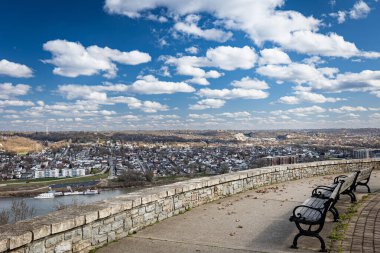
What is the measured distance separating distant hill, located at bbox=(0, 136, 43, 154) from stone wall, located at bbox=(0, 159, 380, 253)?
126792 mm

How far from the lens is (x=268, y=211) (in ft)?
22.9

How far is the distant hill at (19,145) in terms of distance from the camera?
12375 centimetres

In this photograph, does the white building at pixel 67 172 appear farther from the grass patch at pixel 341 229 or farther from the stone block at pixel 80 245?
the stone block at pixel 80 245

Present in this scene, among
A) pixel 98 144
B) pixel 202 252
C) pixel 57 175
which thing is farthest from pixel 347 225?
pixel 98 144

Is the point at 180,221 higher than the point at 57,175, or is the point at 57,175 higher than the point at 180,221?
the point at 180,221

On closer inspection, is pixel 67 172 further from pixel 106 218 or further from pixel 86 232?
pixel 86 232

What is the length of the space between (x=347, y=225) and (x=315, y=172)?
752 cm

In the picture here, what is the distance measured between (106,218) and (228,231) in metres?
1.82

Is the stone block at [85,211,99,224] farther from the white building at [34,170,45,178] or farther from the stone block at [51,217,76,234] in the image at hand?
the white building at [34,170,45,178]

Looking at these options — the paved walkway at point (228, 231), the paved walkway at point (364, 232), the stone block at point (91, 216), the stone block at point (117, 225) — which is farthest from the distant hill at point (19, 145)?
the paved walkway at point (364, 232)

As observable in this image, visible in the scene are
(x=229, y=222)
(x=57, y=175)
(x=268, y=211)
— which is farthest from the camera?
(x=57, y=175)

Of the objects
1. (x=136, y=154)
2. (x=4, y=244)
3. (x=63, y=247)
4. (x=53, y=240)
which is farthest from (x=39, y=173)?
(x=4, y=244)

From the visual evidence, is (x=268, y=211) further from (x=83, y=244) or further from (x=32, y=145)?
(x=32, y=145)

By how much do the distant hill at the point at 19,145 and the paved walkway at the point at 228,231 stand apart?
127536 millimetres
